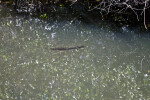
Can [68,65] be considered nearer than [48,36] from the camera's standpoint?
Yes

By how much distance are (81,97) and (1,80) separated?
1.36 metres

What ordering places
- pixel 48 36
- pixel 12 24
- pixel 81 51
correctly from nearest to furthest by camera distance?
1. pixel 81 51
2. pixel 48 36
3. pixel 12 24

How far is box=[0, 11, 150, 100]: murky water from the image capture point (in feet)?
11.4

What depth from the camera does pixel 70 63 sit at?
406cm

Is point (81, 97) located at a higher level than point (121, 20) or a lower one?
lower

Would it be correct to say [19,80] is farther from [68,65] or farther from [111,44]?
[111,44]

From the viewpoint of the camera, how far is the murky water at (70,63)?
346 cm

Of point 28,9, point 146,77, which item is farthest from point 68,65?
point 28,9

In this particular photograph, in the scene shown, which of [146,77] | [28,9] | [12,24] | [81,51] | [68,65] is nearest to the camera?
[146,77]

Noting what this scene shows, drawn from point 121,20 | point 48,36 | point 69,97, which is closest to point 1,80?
point 69,97

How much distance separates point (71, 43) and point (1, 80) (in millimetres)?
1611

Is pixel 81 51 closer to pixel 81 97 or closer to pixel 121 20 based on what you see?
pixel 81 97

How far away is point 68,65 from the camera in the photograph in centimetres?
402

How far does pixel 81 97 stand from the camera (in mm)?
3393
